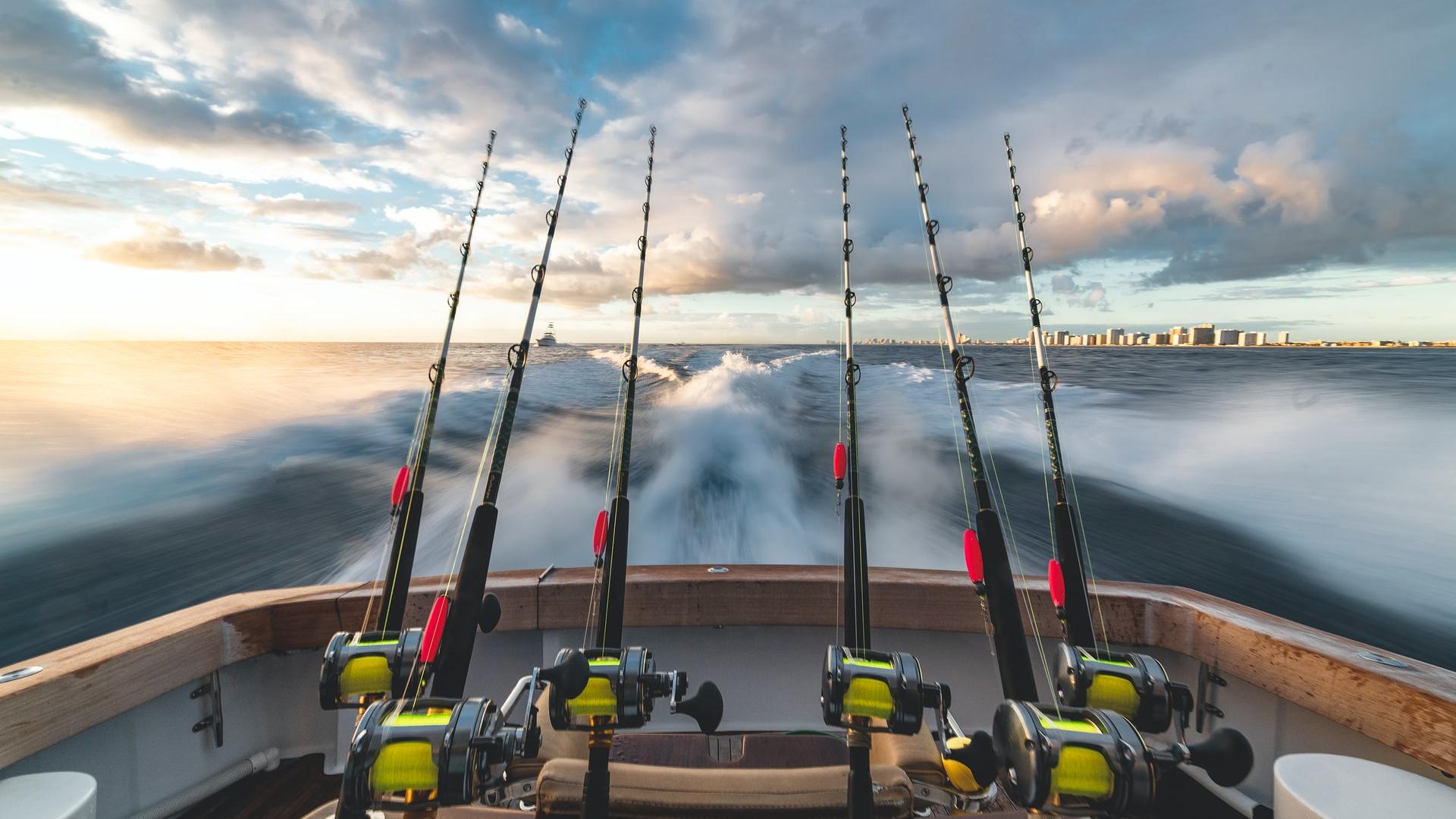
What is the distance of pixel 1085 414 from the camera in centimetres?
780

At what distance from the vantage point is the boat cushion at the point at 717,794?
0.90 m

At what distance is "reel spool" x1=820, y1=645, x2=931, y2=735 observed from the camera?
1.10 meters

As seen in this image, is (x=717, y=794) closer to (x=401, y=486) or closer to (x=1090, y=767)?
(x=1090, y=767)

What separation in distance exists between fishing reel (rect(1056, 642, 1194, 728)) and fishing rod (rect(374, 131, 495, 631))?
1.48 m

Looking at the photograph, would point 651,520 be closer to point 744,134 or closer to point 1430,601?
point 744,134

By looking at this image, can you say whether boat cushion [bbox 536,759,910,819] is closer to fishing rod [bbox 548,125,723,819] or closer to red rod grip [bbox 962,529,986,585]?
fishing rod [bbox 548,125,723,819]

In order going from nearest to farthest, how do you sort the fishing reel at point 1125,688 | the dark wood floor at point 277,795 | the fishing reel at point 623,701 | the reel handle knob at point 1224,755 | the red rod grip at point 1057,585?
1. the reel handle knob at point 1224,755
2. the fishing reel at point 623,701
3. the fishing reel at point 1125,688
4. the red rod grip at point 1057,585
5. the dark wood floor at point 277,795

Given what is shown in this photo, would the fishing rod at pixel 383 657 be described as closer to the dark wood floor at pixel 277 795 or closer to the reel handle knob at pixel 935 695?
the dark wood floor at pixel 277 795

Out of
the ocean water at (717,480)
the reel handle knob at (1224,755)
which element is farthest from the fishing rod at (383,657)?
the ocean water at (717,480)

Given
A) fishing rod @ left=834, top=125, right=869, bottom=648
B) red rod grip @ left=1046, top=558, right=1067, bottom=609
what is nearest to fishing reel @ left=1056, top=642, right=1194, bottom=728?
red rod grip @ left=1046, top=558, right=1067, bottom=609

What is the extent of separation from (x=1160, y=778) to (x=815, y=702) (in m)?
1.13

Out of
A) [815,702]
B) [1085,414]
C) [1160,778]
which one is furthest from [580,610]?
[1085,414]

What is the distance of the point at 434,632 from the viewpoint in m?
1.15

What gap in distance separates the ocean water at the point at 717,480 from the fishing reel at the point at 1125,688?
3060 mm
